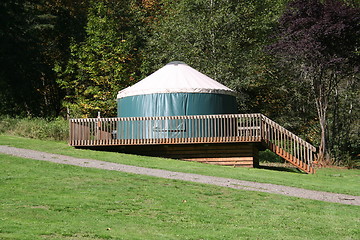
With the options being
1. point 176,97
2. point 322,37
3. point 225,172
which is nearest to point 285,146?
point 225,172

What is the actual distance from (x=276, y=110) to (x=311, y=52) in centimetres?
755

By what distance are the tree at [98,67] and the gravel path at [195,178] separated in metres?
12.0

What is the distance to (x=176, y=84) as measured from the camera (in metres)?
17.5

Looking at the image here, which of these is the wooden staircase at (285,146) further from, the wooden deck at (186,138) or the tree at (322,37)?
the tree at (322,37)

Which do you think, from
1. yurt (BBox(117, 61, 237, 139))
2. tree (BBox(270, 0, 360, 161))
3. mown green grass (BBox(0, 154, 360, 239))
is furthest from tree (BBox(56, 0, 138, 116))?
mown green grass (BBox(0, 154, 360, 239))

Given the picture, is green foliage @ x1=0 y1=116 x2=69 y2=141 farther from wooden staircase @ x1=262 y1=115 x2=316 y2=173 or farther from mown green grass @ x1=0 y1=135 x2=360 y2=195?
wooden staircase @ x1=262 y1=115 x2=316 y2=173

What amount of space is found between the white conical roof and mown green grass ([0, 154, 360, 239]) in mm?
7177

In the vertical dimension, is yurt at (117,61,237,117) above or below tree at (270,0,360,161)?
below

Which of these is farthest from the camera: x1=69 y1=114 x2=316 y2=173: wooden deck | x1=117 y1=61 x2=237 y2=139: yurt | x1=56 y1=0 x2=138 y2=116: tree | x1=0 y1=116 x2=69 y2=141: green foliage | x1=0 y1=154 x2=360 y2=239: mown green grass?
x1=56 y1=0 x2=138 y2=116: tree

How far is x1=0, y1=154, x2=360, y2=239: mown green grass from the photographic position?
5957 mm

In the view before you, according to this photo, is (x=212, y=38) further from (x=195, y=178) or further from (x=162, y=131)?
(x=195, y=178)

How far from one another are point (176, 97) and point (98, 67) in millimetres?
10611

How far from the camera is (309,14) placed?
19.1 meters

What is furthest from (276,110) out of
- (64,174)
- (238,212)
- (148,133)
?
(238,212)
